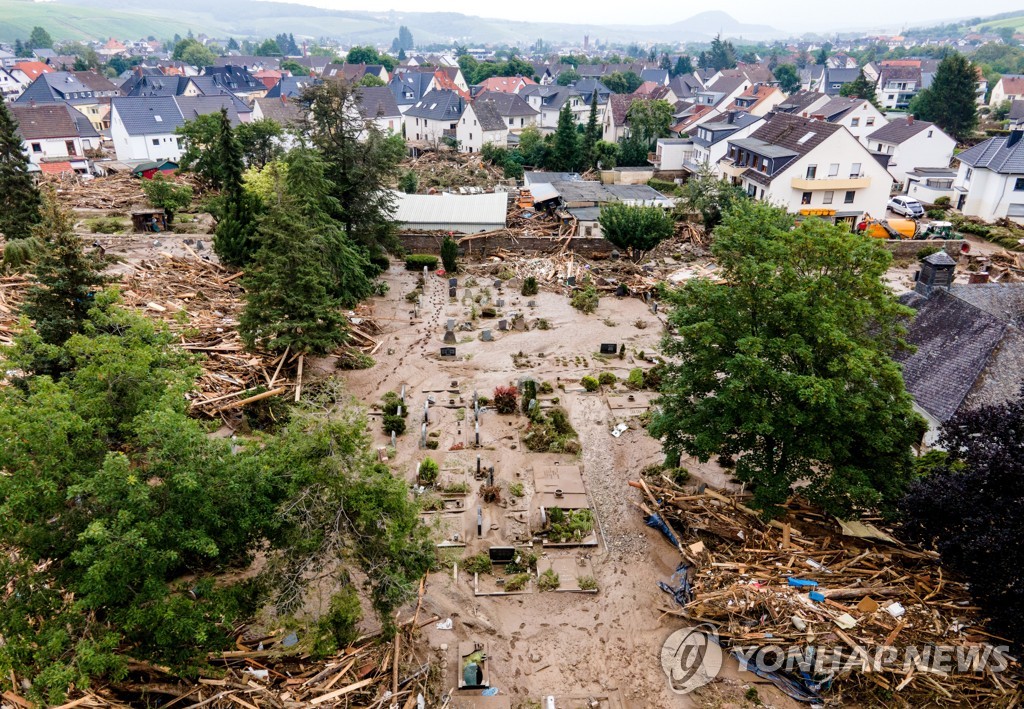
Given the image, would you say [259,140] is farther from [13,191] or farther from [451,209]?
[13,191]

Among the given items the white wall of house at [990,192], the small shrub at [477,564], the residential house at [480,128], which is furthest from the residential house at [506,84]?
the small shrub at [477,564]

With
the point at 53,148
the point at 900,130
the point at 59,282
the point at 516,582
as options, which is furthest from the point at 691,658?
the point at 53,148

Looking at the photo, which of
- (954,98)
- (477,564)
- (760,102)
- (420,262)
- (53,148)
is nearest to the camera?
(477,564)

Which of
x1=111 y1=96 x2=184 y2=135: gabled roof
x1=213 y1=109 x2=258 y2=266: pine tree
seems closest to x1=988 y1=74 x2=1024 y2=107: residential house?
x1=213 y1=109 x2=258 y2=266: pine tree

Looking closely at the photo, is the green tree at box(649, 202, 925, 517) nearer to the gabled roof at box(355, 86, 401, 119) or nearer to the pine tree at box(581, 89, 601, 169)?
the pine tree at box(581, 89, 601, 169)

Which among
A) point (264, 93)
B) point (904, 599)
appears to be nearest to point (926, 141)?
point (904, 599)

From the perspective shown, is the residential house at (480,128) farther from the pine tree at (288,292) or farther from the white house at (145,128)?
the pine tree at (288,292)

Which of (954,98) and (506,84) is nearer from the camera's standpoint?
(954,98)
